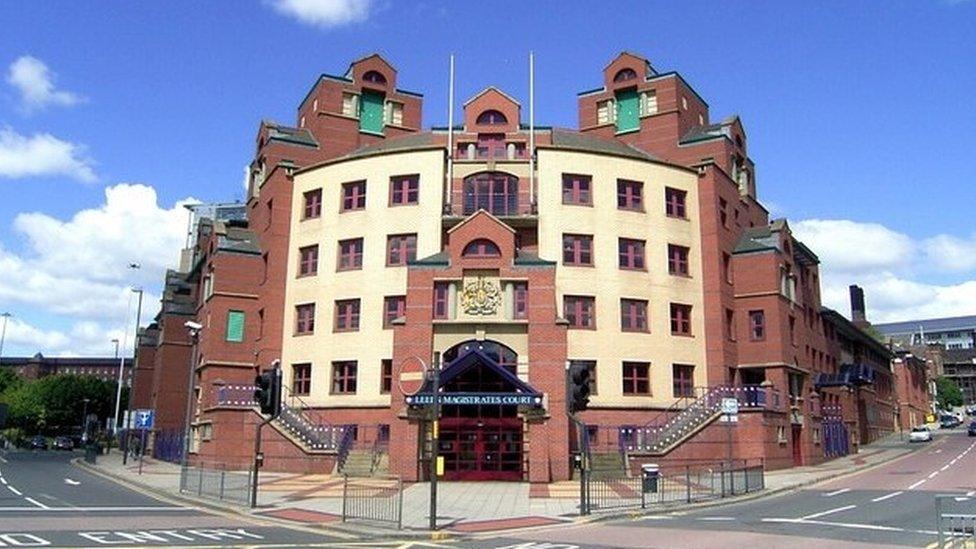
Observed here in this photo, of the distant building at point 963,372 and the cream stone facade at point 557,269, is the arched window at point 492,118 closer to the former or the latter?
the cream stone facade at point 557,269

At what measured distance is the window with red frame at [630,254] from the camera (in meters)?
42.8

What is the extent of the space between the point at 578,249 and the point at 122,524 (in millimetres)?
27489

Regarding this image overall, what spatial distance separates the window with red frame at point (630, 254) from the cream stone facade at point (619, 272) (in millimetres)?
285

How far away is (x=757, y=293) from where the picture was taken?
45.6m

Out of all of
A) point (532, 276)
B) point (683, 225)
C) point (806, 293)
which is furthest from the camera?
point (806, 293)

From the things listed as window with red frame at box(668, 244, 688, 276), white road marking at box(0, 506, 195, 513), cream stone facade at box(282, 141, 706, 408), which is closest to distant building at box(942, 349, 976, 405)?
window with red frame at box(668, 244, 688, 276)

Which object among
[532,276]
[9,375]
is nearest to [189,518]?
[532,276]

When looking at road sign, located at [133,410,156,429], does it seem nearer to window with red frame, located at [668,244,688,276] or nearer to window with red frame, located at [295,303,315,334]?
window with red frame, located at [295,303,315,334]

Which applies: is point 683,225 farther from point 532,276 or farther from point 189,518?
point 189,518

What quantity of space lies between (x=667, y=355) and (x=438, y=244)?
13336mm

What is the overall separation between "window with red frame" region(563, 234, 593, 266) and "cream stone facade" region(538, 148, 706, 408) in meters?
0.28

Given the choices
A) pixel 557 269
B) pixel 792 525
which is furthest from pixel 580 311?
pixel 792 525

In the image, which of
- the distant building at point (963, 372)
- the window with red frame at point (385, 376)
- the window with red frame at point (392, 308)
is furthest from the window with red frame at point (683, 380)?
the distant building at point (963, 372)

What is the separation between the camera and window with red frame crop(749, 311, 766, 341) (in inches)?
1774
